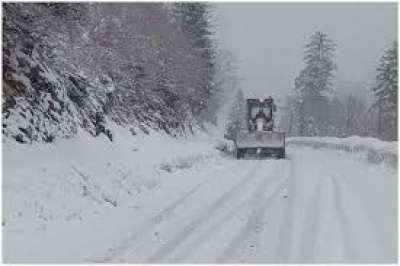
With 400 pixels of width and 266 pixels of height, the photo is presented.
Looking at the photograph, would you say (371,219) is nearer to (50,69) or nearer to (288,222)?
(288,222)

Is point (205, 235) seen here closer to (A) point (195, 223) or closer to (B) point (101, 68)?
(A) point (195, 223)

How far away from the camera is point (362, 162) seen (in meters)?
23.6

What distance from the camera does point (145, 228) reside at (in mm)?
9953

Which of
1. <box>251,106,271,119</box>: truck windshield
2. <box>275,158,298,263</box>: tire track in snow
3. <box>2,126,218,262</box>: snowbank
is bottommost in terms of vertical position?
<box>275,158,298,263</box>: tire track in snow

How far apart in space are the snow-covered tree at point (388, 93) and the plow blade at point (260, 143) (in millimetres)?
29933

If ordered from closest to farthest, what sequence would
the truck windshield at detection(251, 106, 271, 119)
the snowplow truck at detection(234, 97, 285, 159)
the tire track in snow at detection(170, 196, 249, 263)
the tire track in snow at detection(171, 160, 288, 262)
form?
the tire track in snow at detection(170, 196, 249, 263) → the tire track in snow at detection(171, 160, 288, 262) → the snowplow truck at detection(234, 97, 285, 159) → the truck windshield at detection(251, 106, 271, 119)

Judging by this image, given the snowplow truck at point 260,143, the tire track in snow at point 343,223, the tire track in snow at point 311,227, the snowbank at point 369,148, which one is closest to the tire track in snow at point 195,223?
the tire track in snow at point 311,227

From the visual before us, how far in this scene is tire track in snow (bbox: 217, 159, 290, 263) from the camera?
863 centimetres

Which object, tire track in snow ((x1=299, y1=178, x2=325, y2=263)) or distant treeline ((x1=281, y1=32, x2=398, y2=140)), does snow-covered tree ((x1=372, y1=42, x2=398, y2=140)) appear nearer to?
distant treeline ((x1=281, y1=32, x2=398, y2=140))

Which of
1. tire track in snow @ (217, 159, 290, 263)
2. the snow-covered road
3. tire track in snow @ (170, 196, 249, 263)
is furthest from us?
tire track in snow @ (217, 159, 290, 263)

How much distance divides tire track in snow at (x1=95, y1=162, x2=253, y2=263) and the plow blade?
1630 centimetres

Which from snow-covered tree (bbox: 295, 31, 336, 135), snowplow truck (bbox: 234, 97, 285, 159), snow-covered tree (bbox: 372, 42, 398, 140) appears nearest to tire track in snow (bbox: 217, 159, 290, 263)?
snowplow truck (bbox: 234, 97, 285, 159)

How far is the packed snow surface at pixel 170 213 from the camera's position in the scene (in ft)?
27.6

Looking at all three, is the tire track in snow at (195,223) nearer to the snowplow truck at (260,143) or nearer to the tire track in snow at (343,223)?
the tire track in snow at (343,223)
